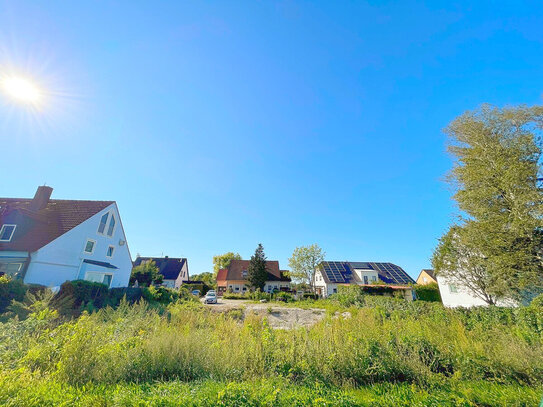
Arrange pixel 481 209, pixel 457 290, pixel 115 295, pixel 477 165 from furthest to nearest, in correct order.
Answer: pixel 457 290, pixel 115 295, pixel 477 165, pixel 481 209

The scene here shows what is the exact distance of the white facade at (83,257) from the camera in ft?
49.3

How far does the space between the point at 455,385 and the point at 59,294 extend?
60.7ft

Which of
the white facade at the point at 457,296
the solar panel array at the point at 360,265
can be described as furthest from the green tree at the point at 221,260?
the white facade at the point at 457,296

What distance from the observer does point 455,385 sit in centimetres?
428

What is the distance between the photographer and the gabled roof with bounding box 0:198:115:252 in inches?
611

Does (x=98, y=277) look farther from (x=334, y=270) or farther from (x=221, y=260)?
(x=221, y=260)

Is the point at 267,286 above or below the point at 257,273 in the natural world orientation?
below

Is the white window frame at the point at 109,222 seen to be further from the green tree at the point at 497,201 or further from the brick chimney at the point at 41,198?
the green tree at the point at 497,201

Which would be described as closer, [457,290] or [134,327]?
[134,327]

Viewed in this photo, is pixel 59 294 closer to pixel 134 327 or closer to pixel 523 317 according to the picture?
pixel 134 327

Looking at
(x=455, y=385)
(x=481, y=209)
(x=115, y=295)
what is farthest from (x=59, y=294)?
Answer: (x=481, y=209)

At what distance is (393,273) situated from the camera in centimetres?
3756

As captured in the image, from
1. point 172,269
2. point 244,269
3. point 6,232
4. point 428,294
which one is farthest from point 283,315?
point 172,269

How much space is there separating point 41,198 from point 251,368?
24.8 metres
